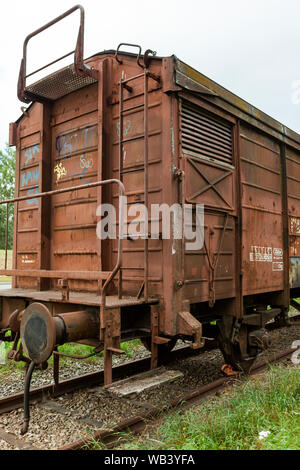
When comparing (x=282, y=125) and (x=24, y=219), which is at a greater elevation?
(x=282, y=125)

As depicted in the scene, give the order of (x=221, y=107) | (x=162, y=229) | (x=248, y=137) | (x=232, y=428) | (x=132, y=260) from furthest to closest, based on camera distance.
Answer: (x=248, y=137) < (x=221, y=107) < (x=132, y=260) < (x=162, y=229) < (x=232, y=428)

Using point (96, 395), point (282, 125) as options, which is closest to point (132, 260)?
point (96, 395)

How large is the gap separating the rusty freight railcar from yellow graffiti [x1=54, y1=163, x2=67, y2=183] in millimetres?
16

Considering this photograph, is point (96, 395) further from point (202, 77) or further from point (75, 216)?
point (202, 77)

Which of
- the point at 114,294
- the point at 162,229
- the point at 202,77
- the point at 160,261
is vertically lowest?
the point at 114,294

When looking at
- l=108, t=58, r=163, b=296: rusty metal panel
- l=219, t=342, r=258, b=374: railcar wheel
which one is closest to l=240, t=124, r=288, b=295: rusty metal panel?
l=219, t=342, r=258, b=374: railcar wheel

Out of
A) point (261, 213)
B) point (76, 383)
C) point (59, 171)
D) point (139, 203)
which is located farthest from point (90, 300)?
point (261, 213)

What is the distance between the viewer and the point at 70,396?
14.9ft

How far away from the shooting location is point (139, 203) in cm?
435

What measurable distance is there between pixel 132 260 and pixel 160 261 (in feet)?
1.32

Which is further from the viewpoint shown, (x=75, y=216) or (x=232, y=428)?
(x=75, y=216)

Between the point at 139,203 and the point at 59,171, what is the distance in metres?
1.59

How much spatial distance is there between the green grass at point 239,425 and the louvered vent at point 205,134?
9.22ft
